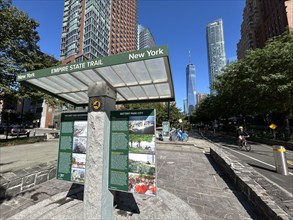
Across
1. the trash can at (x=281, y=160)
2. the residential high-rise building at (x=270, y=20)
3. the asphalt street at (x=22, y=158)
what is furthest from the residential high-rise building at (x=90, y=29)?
the residential high-rise building at (x=270, y=20)

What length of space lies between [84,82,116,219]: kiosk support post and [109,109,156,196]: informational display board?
0.53 feet

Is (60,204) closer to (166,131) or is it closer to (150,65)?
(150,65)

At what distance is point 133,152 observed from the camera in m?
2.91

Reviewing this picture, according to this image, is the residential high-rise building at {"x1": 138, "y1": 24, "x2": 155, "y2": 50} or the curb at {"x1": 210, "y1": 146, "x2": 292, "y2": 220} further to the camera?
the residential high-rise building at {"x1": 138, "y1": 24, "x2": 155, "y2": 50}

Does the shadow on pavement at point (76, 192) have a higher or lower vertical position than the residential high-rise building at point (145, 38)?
lower

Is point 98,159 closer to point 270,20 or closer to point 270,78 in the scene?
point 270,78

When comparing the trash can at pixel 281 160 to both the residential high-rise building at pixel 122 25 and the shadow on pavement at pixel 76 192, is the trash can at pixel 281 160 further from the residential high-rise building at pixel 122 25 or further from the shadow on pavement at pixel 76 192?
the residential high-rise building at pixel 122 25

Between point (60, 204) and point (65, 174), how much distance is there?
99cm

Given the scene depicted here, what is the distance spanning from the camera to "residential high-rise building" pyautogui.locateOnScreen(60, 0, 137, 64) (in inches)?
2164

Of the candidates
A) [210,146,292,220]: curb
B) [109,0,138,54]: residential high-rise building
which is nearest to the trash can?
[210,146,292,220]: curb

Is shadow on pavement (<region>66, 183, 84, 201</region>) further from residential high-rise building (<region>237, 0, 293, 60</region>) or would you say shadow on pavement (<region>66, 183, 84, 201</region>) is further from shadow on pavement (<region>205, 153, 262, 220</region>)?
residential high-rise building (<region>237, 0, 293, 60</region>)

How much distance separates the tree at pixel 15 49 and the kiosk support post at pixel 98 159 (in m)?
13.3

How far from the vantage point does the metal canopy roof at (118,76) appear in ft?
7.89

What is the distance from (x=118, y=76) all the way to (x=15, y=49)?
14753 mm
